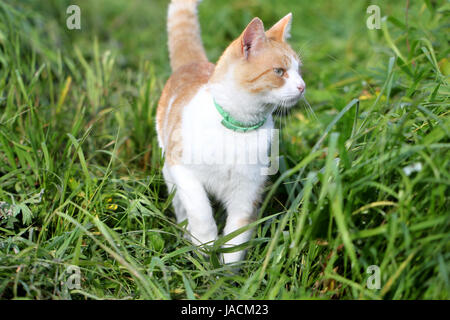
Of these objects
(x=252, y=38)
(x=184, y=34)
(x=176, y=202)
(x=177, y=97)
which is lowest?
(x=176, y=202)

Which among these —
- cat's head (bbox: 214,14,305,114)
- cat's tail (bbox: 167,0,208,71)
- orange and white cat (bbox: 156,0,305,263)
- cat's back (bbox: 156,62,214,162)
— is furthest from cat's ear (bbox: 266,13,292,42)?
cat's tail (bbox: 167,0,208,71)

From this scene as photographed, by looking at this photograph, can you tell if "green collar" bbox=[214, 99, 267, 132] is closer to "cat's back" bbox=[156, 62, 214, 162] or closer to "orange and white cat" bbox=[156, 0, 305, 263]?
"orange and white cat" bbox=[156, 0, 305, 263]

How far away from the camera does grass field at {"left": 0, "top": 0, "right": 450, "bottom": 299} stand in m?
1.64

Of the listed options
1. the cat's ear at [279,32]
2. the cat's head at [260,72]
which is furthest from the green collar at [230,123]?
the cat's ear at [279,32]

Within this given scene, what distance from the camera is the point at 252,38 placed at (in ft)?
6.93

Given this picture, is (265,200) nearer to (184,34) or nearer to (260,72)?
(260,72)

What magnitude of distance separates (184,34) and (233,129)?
3.54 feet

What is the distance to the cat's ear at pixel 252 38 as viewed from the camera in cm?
206

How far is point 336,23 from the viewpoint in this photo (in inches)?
188

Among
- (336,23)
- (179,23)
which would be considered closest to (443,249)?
(179,23)

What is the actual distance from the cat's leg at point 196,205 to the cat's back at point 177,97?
18 centimetres

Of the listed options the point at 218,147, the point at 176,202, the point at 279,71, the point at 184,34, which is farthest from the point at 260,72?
the point at 184,34

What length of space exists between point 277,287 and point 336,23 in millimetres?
3658

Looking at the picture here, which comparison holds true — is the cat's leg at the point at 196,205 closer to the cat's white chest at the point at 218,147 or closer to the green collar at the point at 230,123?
the cat's white chest at the point at 218,147
